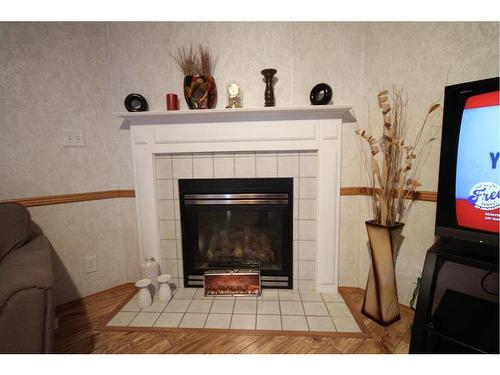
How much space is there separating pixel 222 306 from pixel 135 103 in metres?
1.60

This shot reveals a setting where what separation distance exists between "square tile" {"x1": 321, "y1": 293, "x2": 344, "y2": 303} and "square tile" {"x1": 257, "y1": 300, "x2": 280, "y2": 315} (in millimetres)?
364

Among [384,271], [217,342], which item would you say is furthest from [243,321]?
[384,271]

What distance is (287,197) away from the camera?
5.58 feet

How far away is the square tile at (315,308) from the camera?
1.48m

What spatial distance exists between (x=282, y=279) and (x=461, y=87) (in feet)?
5.09

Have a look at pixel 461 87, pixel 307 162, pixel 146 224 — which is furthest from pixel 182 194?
pixel 461 87

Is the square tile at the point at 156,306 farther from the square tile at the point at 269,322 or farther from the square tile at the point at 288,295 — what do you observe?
the square tile at the point at 288,295

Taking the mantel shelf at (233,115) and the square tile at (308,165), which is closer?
the mantel shelf at (233,115)

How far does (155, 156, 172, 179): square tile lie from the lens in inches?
67.4

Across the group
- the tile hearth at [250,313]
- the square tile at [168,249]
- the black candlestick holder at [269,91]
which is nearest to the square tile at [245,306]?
the tile hearth at [250,313]

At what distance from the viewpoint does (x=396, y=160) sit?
1.37 m

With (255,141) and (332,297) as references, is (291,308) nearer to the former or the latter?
(332,297)

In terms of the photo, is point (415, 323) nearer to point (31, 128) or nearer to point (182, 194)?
point (182, 194)

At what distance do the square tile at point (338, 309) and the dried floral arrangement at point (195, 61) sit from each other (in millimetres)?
1840
